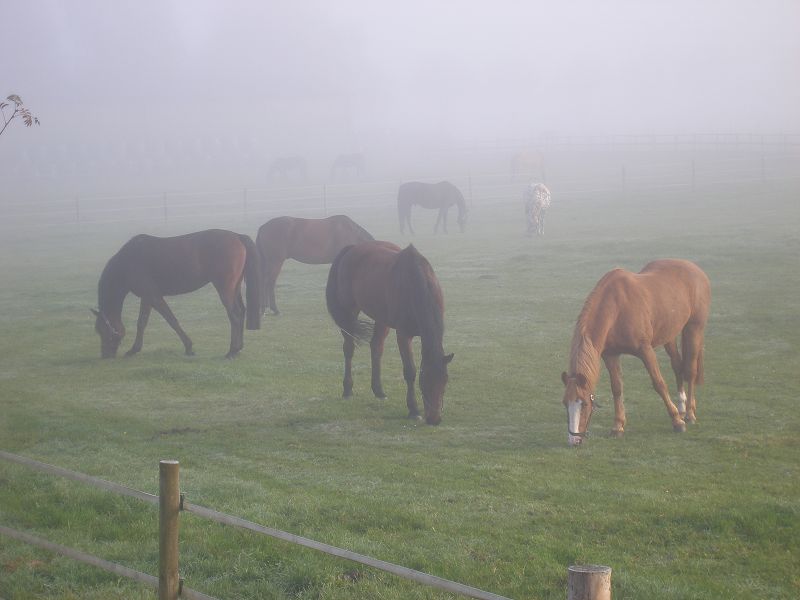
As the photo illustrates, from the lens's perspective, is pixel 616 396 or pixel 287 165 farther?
pixel 287 165

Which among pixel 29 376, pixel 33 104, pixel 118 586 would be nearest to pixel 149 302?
pixel 29 376

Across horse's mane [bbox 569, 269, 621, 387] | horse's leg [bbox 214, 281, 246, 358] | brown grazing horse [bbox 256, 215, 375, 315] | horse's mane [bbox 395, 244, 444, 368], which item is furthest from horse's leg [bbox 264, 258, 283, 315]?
horse's mane [bbox 569, 269, 621, 387]

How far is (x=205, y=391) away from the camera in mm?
12047

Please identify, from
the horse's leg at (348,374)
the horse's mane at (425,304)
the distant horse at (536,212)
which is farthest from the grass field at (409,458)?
the distant horse at (536,212)

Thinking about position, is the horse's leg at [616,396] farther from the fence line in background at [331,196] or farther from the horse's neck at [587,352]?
the fence line in background at [331,196]

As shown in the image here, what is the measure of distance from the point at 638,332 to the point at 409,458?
258cm

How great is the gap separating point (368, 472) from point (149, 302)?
7.31 m

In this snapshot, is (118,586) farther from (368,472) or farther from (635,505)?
(635,505)

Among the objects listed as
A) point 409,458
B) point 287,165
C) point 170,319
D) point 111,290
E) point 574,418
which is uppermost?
point 287,165

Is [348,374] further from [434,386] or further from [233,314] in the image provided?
[233,314]

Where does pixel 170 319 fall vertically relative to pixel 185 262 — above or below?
below

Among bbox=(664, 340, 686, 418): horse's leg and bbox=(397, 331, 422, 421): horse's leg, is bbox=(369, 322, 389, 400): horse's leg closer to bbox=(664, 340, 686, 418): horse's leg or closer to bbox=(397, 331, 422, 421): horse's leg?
bbox=(397, 331, 422, 421): horse's leg

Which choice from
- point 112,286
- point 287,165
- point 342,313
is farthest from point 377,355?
point 287,165

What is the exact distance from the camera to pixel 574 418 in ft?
28.5
